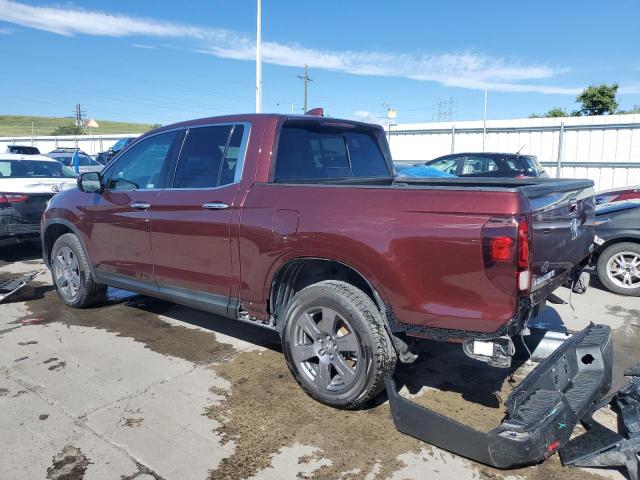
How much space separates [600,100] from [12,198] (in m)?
38.2

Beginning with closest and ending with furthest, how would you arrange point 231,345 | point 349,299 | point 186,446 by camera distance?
point 186,446, point 349,299, point 231,345

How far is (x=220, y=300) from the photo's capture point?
4082mm

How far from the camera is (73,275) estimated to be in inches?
223

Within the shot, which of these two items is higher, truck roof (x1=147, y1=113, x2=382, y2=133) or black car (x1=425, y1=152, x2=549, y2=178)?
truck roof (x1=147, y1=113, x2=382, y2=133)

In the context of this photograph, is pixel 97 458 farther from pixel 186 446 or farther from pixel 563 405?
pixel 563 405

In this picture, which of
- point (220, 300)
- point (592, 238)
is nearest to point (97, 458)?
point (220, 300)

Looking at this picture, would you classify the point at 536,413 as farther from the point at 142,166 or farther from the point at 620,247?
the point at 620,247

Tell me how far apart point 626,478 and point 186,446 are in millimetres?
2463

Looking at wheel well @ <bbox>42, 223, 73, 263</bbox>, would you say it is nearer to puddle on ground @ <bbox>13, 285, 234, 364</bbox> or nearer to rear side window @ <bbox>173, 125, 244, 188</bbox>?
puddle on ground @ <bbox>13, 285, 234, 364</bbox>

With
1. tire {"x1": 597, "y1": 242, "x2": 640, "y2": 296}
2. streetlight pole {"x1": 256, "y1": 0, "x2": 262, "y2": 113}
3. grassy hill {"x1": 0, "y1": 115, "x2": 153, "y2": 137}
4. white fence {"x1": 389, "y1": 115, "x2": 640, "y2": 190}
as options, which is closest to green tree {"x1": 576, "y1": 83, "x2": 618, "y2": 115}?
white fence {"x1": 389, "y1": 115, "x2": 640, "y2": 190}

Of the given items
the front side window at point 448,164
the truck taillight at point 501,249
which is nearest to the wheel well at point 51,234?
the truck taillight at point 501,249

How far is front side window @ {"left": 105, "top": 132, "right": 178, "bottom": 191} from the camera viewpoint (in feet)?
15.1

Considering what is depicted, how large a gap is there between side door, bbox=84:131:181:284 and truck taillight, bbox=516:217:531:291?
3.01 m

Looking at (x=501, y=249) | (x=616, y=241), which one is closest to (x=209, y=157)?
(x=501, y=249)
